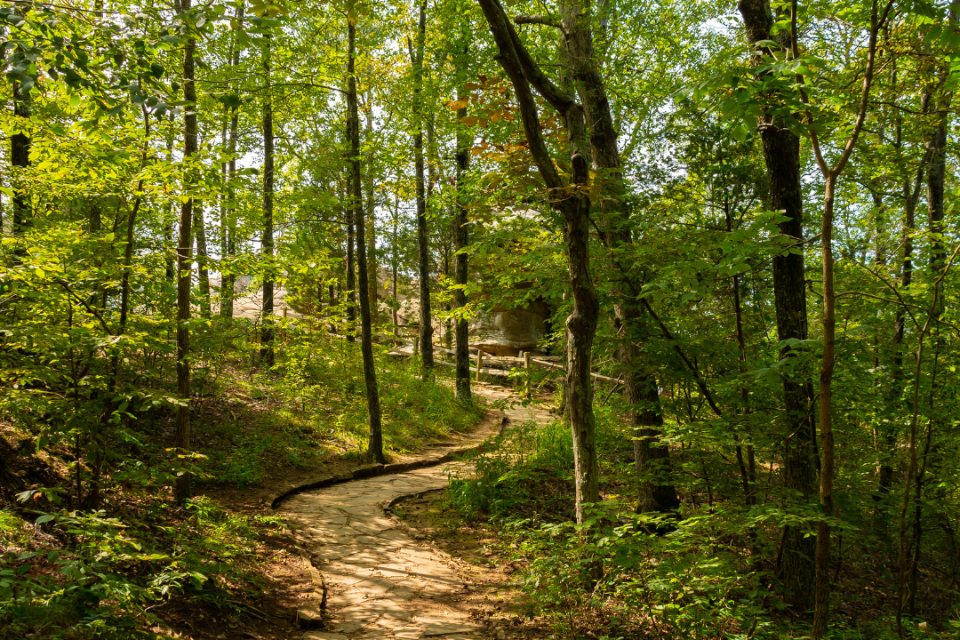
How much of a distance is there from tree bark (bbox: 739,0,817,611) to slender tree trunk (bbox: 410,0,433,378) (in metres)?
6.77

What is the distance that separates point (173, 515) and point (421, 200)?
10.9m

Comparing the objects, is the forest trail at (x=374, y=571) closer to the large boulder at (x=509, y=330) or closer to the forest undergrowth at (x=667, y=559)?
the forest undergrowth at (x=667, y=559)

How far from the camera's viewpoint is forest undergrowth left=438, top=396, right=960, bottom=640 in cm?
333

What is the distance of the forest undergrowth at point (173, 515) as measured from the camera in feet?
8.75

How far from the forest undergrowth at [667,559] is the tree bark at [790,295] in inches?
7.3

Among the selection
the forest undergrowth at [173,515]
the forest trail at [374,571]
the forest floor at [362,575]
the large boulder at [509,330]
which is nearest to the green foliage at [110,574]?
the forest undergrowth at [173,515]

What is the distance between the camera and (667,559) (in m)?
3.72

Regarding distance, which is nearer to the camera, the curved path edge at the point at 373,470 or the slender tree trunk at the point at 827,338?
the slender tree trunk at the point at 827,338

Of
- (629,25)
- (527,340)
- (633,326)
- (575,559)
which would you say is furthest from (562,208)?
(527,340)

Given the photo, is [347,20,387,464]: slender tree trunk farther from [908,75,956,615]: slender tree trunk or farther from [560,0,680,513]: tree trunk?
[908,75,956,615]: slender tree trunk

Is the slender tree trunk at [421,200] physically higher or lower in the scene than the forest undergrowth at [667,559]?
higher

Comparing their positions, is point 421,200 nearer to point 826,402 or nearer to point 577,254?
point 577,254

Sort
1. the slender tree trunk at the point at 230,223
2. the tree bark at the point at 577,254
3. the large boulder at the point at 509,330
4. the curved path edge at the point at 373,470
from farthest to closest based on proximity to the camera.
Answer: the large boulder at the point at 509,330
the curved path edge at the point at 373,470
the slender tree trunk at the point at 230,223
the tree bark at the point at 577,254

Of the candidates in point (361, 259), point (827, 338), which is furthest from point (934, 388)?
point (361, 259)
